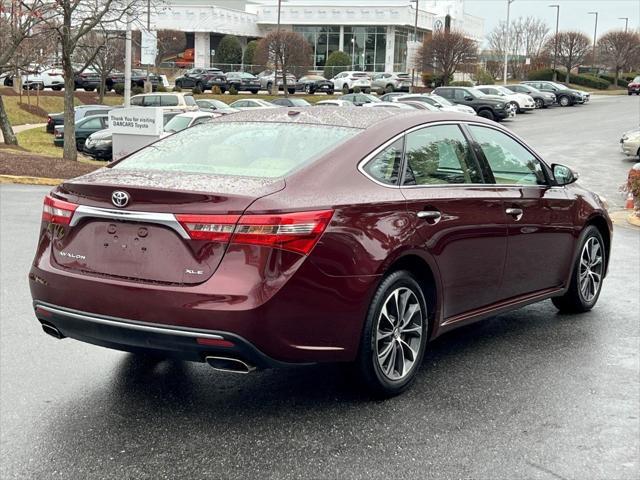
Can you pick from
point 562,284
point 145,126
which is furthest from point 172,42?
point 562,284

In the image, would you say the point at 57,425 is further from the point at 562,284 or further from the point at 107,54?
the point at 107,54

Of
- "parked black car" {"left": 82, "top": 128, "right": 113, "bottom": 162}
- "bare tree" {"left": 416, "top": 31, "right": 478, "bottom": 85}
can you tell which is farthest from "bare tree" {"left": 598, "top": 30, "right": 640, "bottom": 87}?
"parked black car" {"left": 82, "top": 128, "right": 113, "bottom": 162}

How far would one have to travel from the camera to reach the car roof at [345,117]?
4.98m

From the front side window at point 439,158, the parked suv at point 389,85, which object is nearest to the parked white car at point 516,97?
the parked suv at point 389,85

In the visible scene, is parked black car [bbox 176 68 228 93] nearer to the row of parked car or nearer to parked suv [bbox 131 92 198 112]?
the row of parked car

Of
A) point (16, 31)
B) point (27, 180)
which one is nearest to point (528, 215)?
point (27, 180)

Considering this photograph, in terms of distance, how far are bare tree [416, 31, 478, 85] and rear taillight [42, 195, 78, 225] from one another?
185ft

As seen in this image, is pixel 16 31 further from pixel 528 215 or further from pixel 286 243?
pixel 286 243

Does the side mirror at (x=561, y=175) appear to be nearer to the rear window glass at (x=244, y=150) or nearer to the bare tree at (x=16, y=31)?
the rear window glass at (x=244, y=150)

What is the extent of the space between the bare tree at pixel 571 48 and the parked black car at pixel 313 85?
28.1 meters

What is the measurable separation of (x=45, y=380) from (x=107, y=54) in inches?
1815

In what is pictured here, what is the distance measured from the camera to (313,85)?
61375 mm

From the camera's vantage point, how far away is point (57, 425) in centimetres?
429

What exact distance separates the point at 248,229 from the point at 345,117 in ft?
4.82
